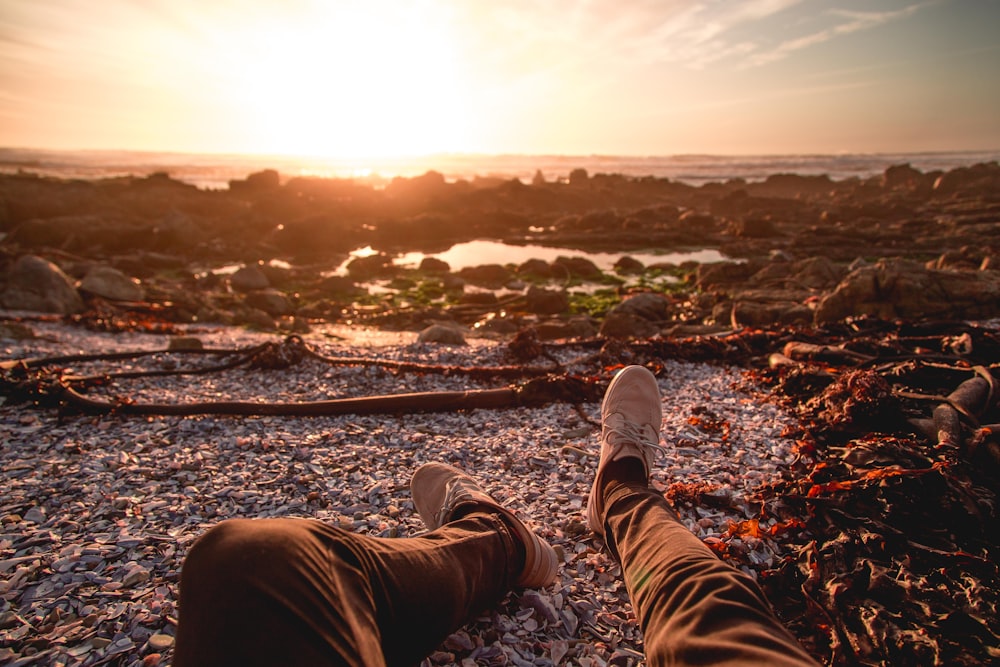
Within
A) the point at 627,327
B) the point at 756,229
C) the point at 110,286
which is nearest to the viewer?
the point at 627,327

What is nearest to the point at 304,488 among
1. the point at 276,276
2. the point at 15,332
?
the point at 15,332

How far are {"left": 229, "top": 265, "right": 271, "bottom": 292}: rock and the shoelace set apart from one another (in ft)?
50.0

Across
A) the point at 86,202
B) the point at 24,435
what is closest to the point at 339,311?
the point at 24,435

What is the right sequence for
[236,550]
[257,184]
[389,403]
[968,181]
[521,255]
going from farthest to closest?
[968,181] → [257,184] → [521,255] → [389,403] → [236,550]

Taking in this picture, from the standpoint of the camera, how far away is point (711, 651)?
68.2 inches


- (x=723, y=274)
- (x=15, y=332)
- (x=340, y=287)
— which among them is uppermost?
(x=15, y=332)

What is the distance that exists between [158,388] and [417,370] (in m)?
3.14

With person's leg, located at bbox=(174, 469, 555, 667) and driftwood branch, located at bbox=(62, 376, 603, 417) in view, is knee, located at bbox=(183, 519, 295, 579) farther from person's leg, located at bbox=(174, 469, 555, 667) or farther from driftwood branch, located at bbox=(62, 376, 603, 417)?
driftwood branch, located at bbox=(62, 376, 603, 417)

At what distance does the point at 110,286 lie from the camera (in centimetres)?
1273

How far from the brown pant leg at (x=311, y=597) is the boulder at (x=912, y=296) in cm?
1059

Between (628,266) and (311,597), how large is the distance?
61.9ft

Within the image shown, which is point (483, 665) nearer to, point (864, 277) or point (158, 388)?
point (158, 388)

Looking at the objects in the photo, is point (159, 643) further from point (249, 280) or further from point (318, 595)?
point (249, 280)

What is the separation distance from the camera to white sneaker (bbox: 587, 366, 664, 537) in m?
3.29
